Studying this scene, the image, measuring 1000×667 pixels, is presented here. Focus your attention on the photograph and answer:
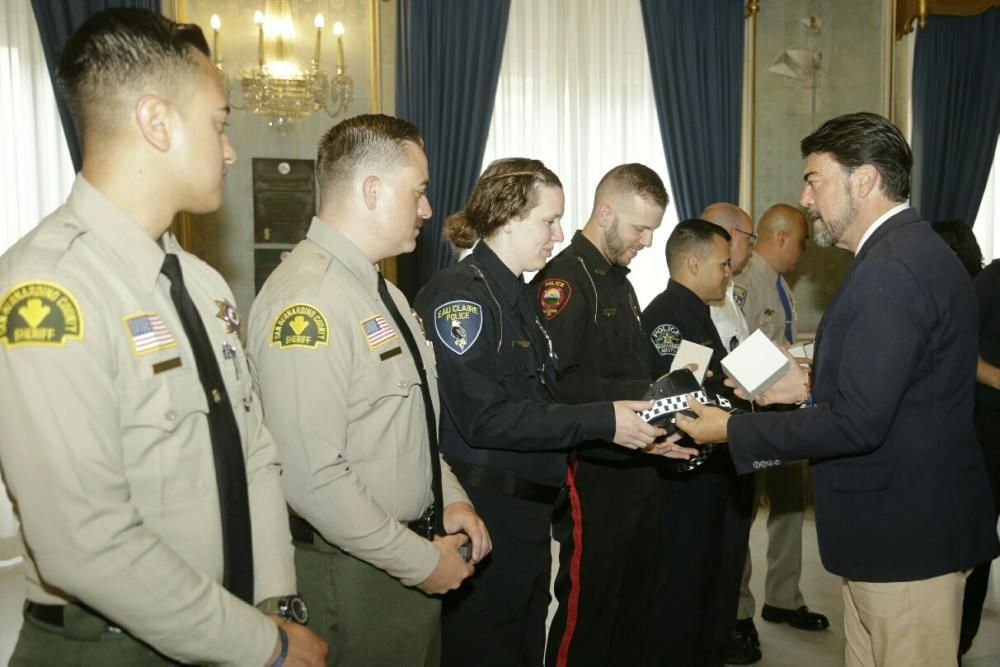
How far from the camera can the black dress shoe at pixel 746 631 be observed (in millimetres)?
3791

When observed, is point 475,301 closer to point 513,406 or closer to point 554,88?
point 513,406

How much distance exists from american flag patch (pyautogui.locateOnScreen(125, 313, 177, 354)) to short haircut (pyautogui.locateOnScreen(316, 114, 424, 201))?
80cm

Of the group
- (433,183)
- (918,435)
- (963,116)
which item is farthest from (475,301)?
(963,116)

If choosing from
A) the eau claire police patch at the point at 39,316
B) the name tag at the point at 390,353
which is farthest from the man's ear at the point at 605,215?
the eau claire police patch at the point at 39,316

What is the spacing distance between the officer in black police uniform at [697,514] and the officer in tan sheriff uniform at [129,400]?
2135 millimetres

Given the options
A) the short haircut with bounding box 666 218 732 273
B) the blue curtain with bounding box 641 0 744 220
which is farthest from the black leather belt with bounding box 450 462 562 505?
the blue curtain with bounding box 641 0 744 220

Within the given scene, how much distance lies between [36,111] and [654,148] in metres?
4.06

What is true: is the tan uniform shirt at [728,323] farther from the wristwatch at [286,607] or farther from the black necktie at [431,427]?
the wristwatch at [286,607]

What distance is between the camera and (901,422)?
207cm

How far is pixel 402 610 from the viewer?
1.90m

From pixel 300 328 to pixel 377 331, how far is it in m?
0.18

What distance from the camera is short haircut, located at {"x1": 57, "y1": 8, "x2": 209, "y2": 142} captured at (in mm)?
1308

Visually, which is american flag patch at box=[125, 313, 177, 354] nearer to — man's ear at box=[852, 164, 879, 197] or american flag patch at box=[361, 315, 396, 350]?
american flag patch at box=[361, 315, 396, 350]

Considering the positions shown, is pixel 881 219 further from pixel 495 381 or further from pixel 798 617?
pixel 798 617
